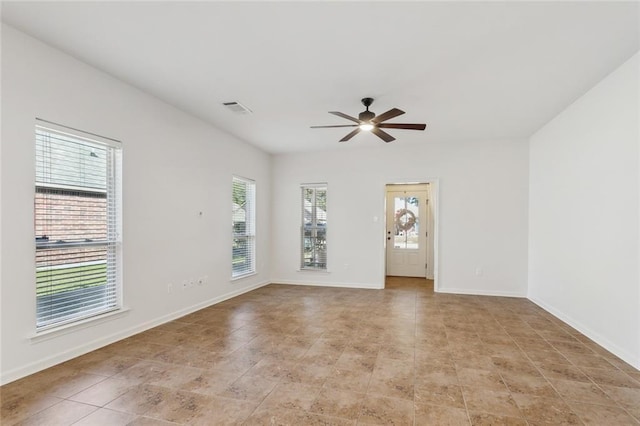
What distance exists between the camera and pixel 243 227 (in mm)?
5895

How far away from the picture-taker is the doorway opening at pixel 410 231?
7570 mm

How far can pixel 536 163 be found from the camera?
16.8ft

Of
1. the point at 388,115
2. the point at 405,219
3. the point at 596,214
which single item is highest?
the point at 388,115

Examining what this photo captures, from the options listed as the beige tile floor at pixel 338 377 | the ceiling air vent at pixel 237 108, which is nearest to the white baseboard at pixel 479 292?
the beige tile floor at pixel 338 377

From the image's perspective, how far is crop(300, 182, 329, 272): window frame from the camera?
6586 millimetres

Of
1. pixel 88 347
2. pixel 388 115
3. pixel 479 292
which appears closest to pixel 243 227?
pixel 88 347

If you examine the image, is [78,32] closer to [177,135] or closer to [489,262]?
[177,135]

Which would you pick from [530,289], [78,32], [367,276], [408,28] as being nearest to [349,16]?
[408,28]

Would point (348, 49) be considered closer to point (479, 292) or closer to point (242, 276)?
point (242, 276)

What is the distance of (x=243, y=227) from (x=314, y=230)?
60.8 inches

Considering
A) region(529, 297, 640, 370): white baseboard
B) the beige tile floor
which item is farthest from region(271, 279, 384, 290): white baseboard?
region(529, 297, 640, 370): white baseboard

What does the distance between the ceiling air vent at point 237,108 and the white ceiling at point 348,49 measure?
9 centimetres

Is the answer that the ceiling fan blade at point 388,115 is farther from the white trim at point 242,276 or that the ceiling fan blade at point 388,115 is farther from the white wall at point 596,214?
the white trim at point 242,276

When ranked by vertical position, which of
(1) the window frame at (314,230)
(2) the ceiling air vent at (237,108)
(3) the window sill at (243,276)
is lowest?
(3) the window sill at (243,276)
